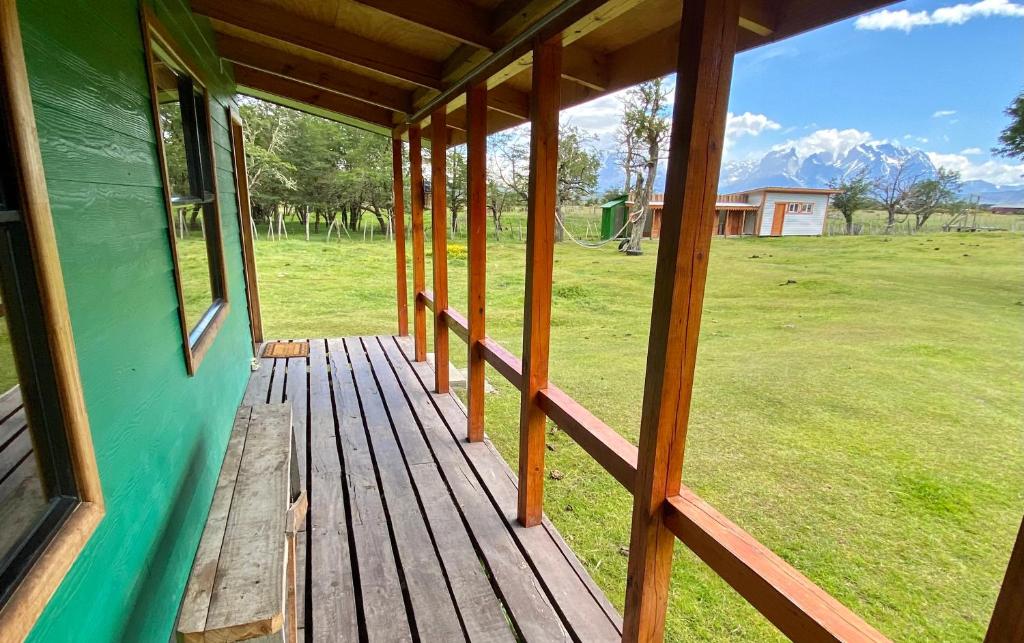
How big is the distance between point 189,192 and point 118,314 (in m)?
1.49

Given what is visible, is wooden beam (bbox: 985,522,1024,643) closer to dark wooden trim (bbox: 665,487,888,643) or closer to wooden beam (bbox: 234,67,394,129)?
dark wooden trim (bbox: 665,487,888,643)

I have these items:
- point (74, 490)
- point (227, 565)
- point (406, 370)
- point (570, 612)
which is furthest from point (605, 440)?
point (406, 370)

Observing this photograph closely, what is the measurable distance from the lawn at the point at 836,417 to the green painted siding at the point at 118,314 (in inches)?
69.0

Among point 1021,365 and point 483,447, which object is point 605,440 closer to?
point 483,447

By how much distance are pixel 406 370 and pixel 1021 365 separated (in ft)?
21.3

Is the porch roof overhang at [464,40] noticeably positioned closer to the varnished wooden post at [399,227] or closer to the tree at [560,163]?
the varnished wooden post at [399,227]

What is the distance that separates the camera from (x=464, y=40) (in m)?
2.00

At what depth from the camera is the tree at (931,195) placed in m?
1.10

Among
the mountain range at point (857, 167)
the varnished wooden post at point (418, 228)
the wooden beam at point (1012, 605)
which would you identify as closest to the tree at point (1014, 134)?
the mountain range at point (857, 167)

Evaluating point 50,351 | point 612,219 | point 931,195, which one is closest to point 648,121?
point 612,219

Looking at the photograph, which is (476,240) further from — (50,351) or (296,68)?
(50,351)

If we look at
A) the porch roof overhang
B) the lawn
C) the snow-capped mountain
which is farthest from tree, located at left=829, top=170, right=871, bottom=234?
the porch roof overhang

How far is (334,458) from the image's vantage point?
2.69 metres

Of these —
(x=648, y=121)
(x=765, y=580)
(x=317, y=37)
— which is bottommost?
(x=765, y=580)
